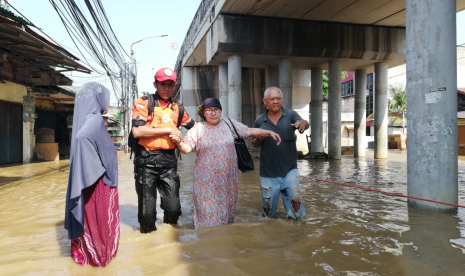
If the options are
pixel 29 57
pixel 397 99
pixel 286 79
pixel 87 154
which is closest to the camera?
pixel 87 154

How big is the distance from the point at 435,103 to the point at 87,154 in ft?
14.8

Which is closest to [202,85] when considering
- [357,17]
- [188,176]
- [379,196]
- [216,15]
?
[216,15]

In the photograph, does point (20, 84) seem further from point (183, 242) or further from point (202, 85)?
point (183, 242)

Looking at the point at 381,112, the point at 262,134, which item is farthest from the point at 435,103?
the point at 381,112

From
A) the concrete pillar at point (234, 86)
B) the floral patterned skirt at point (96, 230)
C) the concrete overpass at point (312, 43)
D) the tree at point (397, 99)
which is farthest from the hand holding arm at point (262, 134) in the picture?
the tree at point (397, 99)

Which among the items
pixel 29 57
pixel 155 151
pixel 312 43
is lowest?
pixel 155 151

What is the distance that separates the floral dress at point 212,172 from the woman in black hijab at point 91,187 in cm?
102

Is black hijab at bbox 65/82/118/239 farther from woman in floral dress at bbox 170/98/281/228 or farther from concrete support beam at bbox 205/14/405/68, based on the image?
concrete support beam at bbox 205/14/405/68

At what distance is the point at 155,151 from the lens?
3.76 metres

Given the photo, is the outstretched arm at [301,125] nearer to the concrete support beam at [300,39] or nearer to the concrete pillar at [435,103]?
the concrete pillar at [435,103]

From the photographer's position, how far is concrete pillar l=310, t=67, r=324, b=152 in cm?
1689

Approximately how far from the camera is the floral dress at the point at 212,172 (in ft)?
12.8

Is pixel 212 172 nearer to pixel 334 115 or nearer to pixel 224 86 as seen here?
pixel 224 86

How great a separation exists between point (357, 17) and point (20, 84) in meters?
14.1
